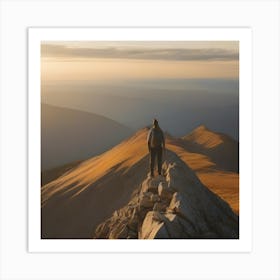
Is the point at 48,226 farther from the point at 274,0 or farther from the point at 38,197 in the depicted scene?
the point at 274,0

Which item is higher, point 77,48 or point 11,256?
point 77,48

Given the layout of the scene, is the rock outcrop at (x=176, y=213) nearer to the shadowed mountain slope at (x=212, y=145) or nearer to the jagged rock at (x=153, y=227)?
the jagged rock at (x=153, y=227)

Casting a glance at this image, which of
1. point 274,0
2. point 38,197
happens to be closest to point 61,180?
point 38,197

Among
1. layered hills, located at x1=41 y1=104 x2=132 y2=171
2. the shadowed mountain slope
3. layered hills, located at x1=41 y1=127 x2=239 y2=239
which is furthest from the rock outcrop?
layered hills, located at x1=41 y1=104 x2=132 y2=171

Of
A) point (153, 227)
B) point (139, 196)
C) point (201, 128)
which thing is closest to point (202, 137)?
point (201, 128)

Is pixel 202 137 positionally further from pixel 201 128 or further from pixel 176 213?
pixel 176 213

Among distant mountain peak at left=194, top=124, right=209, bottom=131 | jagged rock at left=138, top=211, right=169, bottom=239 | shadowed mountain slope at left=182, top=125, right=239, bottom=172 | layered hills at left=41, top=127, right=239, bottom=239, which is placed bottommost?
jagged rock at left=138, top=211, right=169, bottom=239

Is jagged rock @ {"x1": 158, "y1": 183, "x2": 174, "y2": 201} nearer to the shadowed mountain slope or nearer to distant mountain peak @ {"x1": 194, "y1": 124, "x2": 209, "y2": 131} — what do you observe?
the shadowed mountain slope
